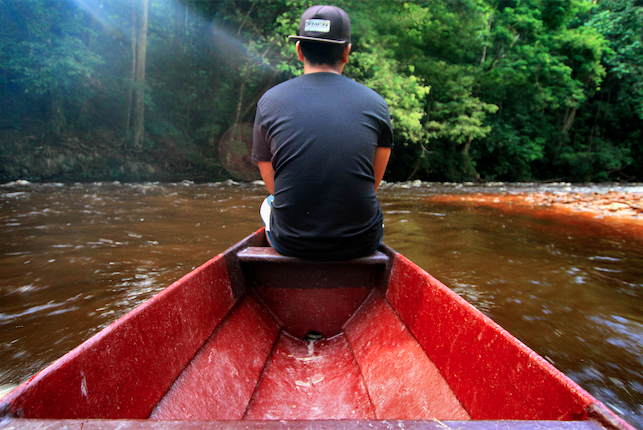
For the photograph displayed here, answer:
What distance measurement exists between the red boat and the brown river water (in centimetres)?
97

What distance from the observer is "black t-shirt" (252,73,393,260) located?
5.33ft

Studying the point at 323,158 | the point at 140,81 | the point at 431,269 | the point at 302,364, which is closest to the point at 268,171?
the point at 323,158

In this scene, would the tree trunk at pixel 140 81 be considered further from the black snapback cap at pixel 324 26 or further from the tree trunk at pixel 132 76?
the black snapback cap at pixel 324 26

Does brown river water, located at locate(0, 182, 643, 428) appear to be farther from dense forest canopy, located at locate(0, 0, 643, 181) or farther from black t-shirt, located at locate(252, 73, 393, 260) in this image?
dense forest canopy, located at locate(0, 0, 643, 181)

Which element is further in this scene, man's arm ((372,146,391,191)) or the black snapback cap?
man's arm ((372,146,391,191))

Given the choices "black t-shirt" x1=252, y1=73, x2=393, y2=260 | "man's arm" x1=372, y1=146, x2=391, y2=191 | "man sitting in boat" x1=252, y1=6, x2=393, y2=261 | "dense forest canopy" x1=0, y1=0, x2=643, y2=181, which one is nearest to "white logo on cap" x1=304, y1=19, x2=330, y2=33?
"man sitting in boat" x1=252, y1=6, x2=393, y2=261

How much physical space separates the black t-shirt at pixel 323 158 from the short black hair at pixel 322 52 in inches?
3.5

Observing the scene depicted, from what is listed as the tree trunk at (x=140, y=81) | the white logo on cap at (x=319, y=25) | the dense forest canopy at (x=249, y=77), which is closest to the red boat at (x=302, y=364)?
the white logo on cap at (x=319, y=25)

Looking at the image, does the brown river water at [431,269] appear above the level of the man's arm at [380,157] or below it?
below

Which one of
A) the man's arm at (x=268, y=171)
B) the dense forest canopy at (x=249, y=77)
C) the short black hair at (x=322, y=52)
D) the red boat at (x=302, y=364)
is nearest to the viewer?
the red boat at (x=302, y=364)

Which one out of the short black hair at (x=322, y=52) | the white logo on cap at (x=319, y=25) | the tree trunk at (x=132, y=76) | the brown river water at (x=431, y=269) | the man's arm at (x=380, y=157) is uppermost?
the tree trunk at (x=132, y=76)

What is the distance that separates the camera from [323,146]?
1612 millimetres

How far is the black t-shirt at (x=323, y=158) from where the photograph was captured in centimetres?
162

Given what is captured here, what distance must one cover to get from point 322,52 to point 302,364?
4.93 feet
